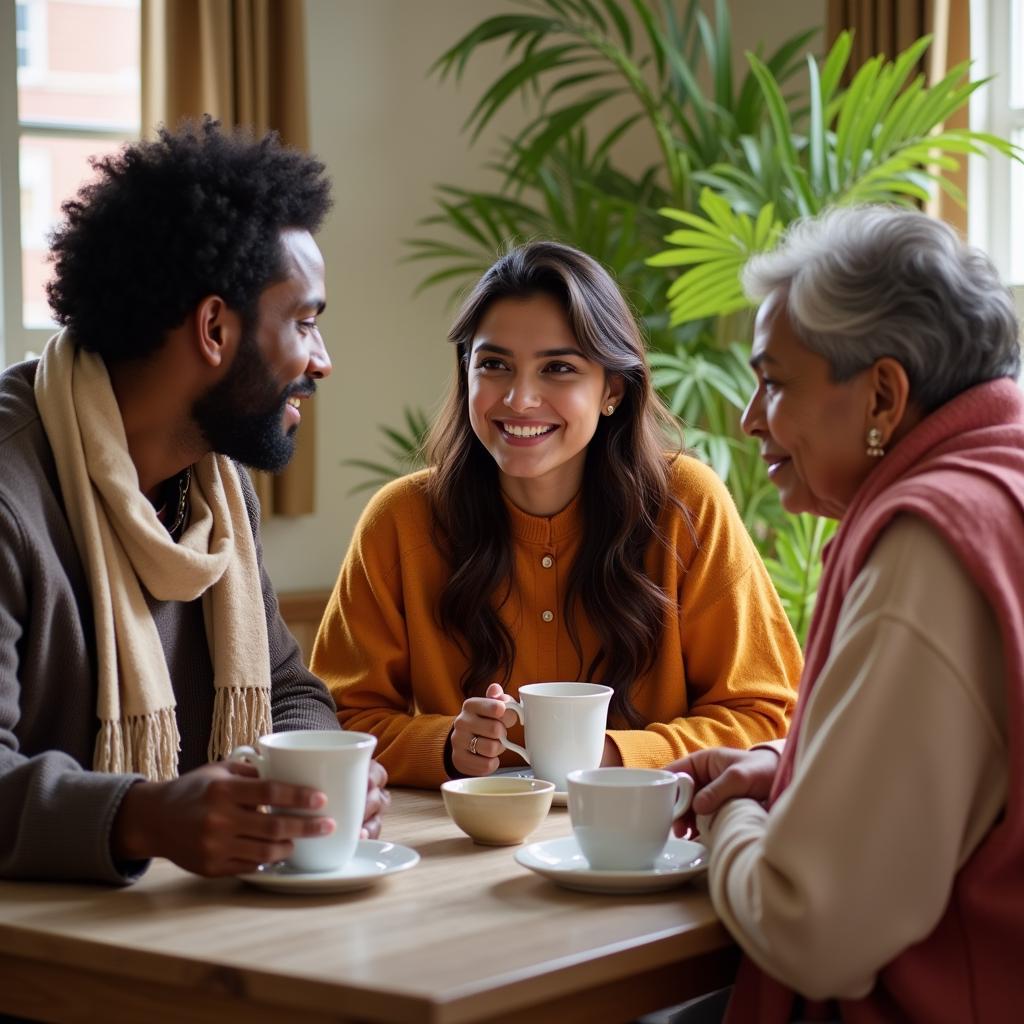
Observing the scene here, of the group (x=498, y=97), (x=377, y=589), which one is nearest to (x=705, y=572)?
(x=377, y=589)

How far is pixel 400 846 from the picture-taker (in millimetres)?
1455

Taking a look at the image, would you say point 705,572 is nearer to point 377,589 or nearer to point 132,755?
point 377,589

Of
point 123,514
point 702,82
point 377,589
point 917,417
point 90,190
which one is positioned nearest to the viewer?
point 917,417

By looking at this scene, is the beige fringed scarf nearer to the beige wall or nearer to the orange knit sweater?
the orange knit sweater

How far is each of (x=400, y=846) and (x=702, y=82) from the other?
359 centimetres

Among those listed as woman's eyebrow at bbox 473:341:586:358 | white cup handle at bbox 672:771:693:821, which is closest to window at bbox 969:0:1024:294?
woman's eyebrow at bbox 473:341:586:358

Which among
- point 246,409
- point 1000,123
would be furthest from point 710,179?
point 246,409

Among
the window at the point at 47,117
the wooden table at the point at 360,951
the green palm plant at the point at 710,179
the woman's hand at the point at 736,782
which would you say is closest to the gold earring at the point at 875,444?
the woman's hand at the point at 736,782

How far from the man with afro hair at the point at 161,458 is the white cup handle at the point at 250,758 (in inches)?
8.5

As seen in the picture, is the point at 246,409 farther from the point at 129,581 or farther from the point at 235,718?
the point at 235,718

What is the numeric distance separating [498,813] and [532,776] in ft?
0.88

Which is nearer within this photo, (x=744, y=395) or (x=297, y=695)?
(x=297, y=695)

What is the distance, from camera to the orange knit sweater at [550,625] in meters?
2.10

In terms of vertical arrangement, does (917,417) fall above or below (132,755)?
above
